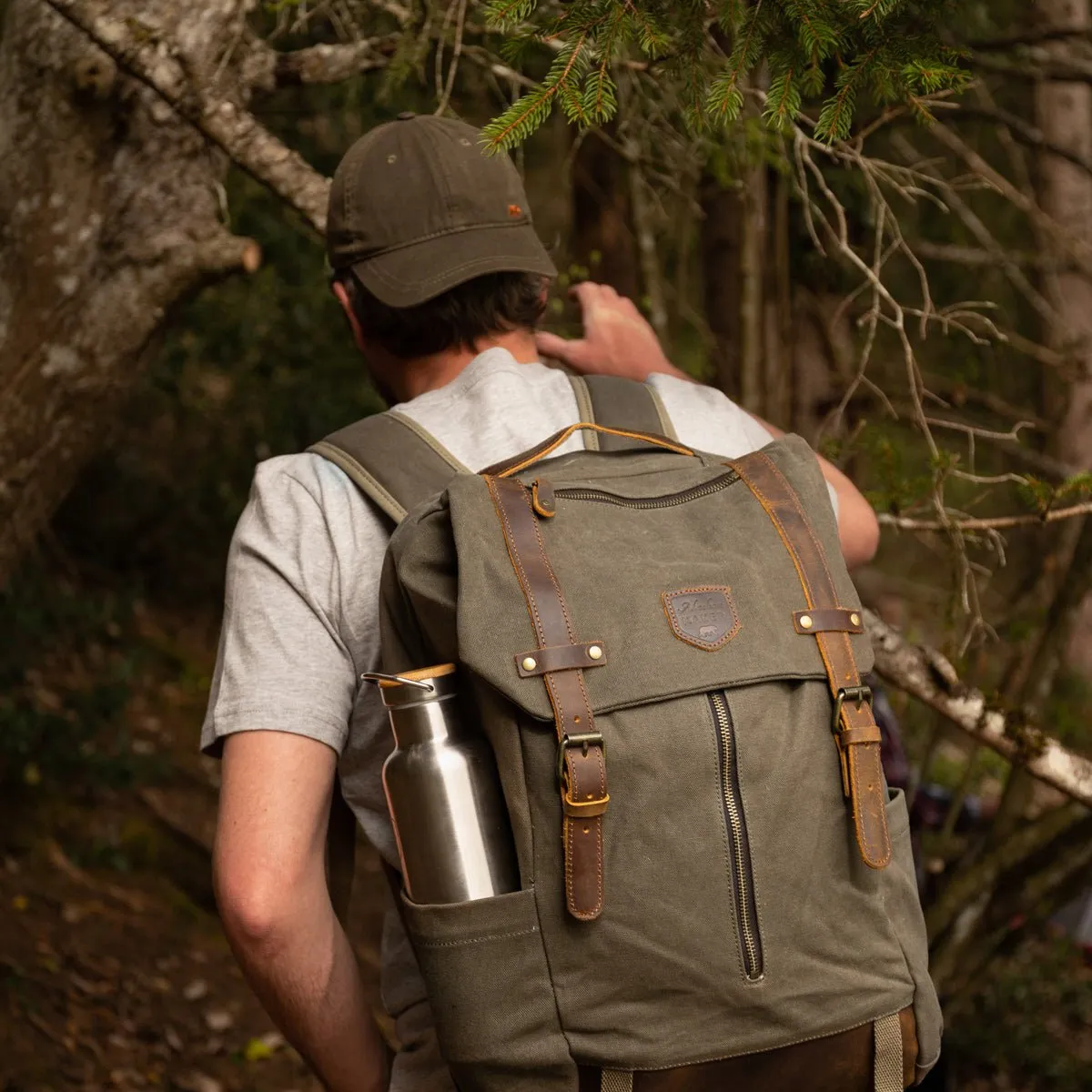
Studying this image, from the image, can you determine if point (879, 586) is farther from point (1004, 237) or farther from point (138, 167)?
A: point (138, 167)

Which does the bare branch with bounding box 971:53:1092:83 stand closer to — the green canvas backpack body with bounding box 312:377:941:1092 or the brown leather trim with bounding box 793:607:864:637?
the brown leather trim with bounding box 793:607:864:637

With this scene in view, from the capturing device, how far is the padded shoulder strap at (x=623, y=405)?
72.8 inches

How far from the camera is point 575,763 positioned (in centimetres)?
146

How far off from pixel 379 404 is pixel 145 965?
93.8 inches

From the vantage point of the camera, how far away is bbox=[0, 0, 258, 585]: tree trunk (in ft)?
8.89

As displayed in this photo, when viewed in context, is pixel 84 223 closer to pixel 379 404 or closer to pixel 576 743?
pixel 576 743

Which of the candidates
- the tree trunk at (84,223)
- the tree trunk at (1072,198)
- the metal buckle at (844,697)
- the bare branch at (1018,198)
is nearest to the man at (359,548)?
the metal buckle at (844,697)

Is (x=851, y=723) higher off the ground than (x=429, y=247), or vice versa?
(x=429, y=247)

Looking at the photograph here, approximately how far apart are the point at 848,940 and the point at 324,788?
74 cm

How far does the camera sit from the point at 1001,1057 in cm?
410

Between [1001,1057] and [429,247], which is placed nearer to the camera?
[429,247]

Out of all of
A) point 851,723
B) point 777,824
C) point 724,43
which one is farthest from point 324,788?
point 724,43

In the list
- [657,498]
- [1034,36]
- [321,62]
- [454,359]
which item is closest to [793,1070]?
[657,498]

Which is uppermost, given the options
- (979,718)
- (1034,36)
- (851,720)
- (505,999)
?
(1034,36)
